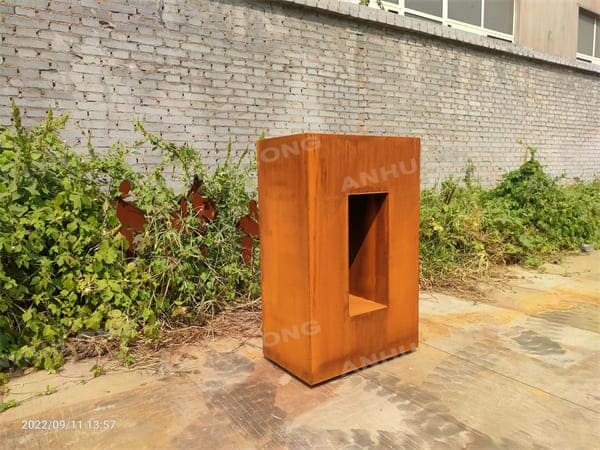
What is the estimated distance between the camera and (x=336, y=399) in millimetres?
2330

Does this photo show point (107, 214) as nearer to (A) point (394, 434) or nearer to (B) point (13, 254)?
(B) point (13, 254)

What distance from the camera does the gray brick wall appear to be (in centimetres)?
397

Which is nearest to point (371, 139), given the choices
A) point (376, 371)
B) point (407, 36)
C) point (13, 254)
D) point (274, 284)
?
point (274, 284)

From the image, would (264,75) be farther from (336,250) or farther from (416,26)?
(336,250)

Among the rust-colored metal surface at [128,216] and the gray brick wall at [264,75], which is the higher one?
the gray brick wall at [264,75]

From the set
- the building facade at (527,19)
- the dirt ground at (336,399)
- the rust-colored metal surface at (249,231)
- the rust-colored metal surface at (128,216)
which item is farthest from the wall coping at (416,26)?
the dirt ground at (336,399)

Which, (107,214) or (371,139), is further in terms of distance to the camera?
(107,214)

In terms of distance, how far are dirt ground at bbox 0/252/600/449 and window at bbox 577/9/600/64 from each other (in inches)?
433

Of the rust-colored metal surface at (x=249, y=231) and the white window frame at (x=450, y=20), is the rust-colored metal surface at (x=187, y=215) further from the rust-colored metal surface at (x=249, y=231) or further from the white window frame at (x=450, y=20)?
the white window frame at (x=450, y=20)

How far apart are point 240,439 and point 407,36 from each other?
6.29 meters

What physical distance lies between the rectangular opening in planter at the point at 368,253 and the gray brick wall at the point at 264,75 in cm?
254

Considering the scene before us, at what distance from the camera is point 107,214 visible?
324cm

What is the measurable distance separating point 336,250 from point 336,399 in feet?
2.72

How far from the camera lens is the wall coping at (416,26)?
5.53 meters
